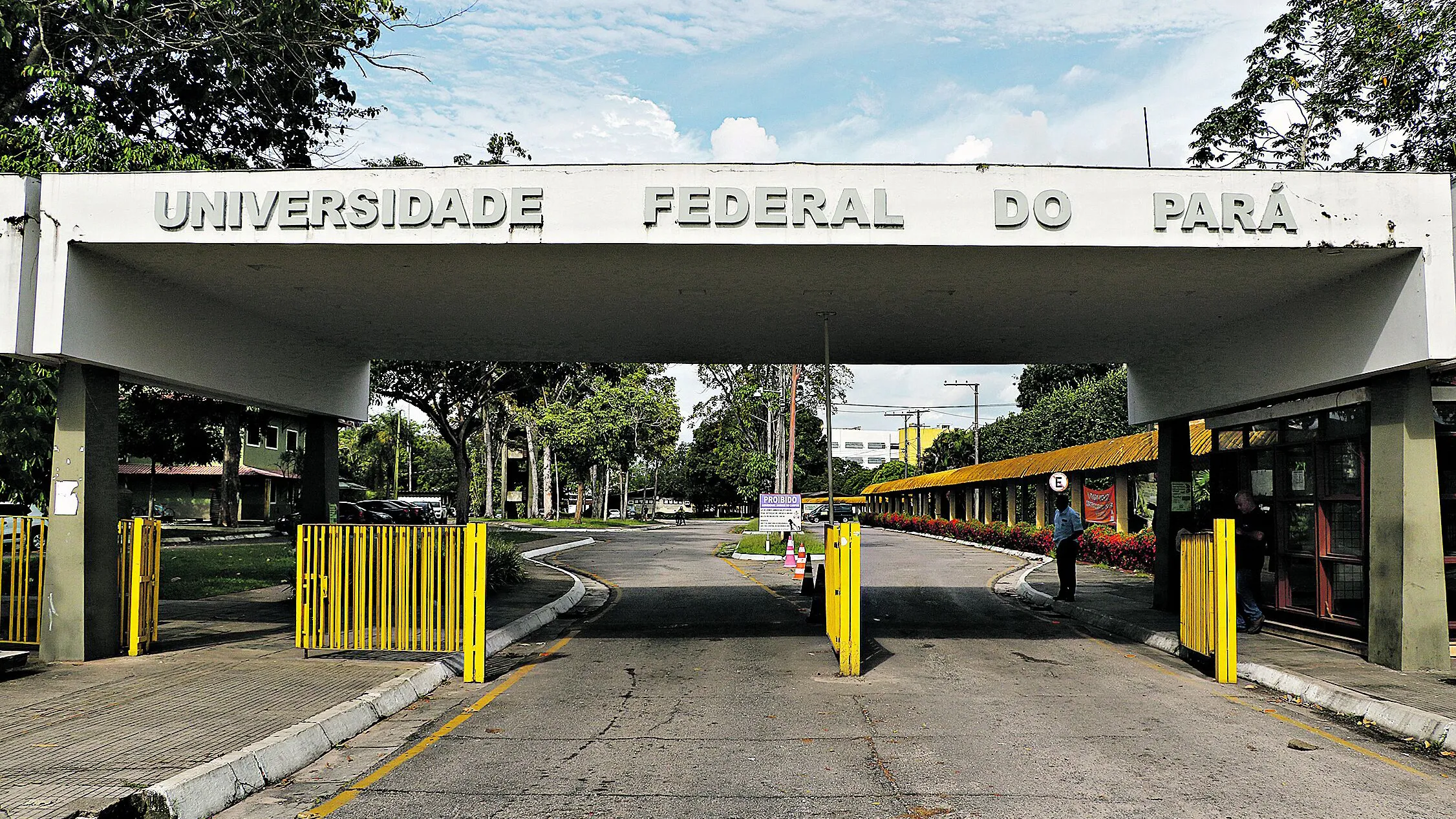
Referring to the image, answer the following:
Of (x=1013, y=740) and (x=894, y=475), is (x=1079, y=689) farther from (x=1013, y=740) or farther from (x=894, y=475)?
(x=894, y=475)

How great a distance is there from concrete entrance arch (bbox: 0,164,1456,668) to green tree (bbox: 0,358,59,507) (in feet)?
16.2

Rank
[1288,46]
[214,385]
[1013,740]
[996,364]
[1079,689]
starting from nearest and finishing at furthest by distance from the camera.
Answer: [1013,740] < [1079,689] < [214,385] < [996,364] < [1288,46]

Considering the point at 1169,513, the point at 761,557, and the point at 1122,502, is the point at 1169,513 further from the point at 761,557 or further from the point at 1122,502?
the point at 761,557

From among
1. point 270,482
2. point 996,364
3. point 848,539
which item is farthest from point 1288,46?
point 270,482

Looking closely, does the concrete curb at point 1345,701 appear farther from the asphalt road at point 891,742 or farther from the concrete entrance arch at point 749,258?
the concrete entrance arch at point 749,258

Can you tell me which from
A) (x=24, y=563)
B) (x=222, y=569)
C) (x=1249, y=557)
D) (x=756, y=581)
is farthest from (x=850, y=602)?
(x=222, y=569)

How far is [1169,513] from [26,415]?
16.6 meters

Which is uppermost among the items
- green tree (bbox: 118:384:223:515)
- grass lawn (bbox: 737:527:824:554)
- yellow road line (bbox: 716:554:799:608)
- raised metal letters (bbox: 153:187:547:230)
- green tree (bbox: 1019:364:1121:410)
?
green tree (bbox: 1019:364:1121:410)

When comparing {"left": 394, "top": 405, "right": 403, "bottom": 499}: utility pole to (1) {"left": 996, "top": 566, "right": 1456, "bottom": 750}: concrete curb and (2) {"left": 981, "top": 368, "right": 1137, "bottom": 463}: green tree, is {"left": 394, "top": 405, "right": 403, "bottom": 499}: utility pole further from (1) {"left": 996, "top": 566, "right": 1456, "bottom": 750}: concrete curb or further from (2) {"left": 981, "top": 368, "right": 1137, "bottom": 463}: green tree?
(1) {"left": 996, "top": 566, "right": 1456, "bottom": 750}: concrete curb

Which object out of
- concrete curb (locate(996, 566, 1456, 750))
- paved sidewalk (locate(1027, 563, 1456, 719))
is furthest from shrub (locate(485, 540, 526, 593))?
concrete curb (locate(996, 566, 1456, 750))

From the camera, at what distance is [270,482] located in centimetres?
6456

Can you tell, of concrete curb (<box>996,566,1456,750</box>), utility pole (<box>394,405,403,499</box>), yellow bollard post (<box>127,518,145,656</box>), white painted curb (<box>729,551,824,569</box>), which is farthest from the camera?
utility pole (<box>394,405,403,499</box>)

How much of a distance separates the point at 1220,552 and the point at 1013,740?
12.4ft

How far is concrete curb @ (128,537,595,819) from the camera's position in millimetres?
5594
